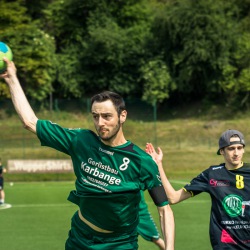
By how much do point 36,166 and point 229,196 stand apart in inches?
814

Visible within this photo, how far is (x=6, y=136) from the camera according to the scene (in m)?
30.3

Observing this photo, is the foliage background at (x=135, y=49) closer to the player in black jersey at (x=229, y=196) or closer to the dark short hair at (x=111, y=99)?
the player in black jersey at (x=229, y=196)

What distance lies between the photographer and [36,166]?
2672 cm

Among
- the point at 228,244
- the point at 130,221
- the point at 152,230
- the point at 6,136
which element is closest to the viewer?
the point at 130,221

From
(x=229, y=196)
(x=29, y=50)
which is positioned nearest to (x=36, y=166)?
(x=29, y=50)

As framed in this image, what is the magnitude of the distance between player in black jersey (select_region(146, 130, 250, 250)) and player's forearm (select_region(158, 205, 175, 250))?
107 cm

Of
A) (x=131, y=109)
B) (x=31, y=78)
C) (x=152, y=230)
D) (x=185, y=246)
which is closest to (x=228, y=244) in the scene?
(x=152, y=230)

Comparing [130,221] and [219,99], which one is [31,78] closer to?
[219,99]

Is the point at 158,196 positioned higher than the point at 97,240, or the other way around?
the point at 158,196

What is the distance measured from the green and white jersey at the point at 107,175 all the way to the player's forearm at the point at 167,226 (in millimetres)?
70

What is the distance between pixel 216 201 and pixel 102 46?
41.7m

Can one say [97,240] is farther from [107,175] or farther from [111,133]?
[111,133]

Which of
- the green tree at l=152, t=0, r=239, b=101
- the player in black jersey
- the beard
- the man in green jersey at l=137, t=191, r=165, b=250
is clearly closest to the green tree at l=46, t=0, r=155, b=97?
the green tree at l=152, t=0, r=239, b=101

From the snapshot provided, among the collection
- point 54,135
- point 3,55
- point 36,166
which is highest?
point 3,55
